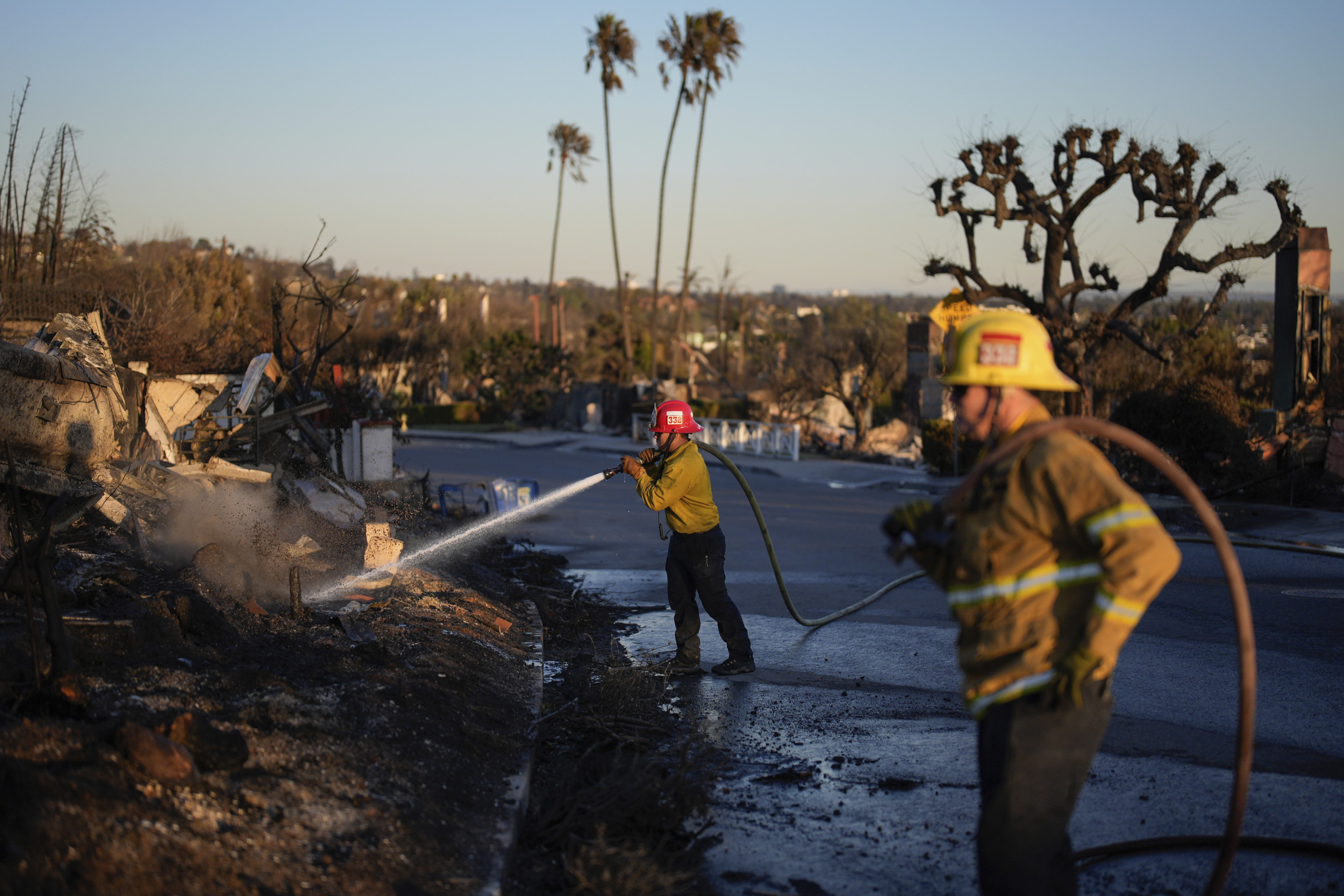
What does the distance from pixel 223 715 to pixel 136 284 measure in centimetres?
1681

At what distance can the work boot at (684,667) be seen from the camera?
22.1 feet

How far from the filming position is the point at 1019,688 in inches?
111

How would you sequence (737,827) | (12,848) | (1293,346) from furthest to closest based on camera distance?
(1293,346) → (737,827) → (12,848)

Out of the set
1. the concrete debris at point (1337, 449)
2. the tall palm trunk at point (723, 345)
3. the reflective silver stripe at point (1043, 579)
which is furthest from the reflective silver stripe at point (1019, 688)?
the tall palm trunk at point (723, 345)

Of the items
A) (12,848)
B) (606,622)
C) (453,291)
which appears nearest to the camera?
(12,848)

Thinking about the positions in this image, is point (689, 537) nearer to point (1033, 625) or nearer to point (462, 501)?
point (1033, 625)

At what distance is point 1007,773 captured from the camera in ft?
9.18

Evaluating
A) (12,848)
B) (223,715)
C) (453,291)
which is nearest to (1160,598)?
(223,715)

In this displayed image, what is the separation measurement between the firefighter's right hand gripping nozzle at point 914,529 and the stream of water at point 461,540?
4155 millimetres

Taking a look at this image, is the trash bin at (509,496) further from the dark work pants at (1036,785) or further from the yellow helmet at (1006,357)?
the dark work pants at (1036,785)

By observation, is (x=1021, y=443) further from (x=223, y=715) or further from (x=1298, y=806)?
(x=223, y=715)

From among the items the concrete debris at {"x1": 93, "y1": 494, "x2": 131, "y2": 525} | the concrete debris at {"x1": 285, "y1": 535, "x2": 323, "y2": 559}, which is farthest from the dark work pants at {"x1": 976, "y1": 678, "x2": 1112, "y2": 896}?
the concrete debris at {"x1": 93, "y1": 494, "x2": 131, "y2": 525}

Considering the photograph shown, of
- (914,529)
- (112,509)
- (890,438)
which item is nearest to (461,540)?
(112,509)

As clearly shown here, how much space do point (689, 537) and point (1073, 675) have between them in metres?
4.15
